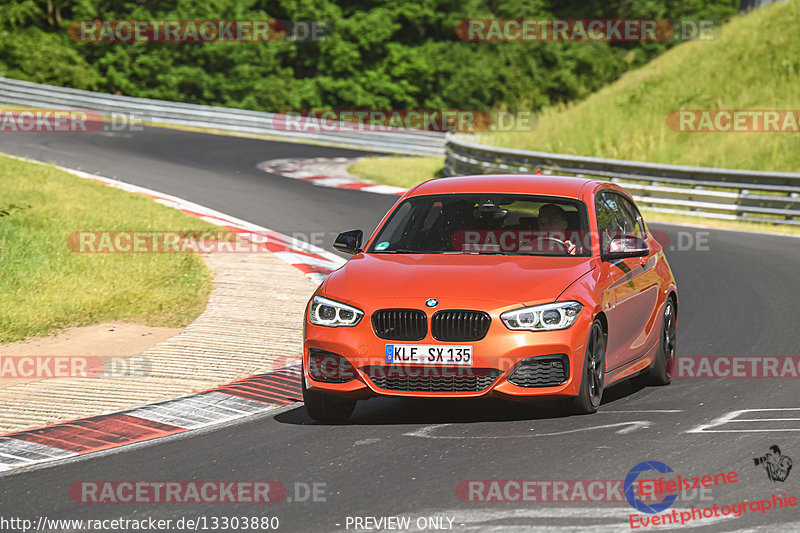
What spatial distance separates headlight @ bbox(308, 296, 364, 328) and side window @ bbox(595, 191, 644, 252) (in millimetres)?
2001

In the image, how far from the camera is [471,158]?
27.9m

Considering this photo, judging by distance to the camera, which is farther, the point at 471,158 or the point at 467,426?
the point at 471,158

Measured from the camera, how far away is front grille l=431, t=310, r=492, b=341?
7531 mm

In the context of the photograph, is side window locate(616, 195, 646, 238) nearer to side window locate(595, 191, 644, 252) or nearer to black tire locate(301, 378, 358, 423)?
side window locate(595, 191, 644, 252)

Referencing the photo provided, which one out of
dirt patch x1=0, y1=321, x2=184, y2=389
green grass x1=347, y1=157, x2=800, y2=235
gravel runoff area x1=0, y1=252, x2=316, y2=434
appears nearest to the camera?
gravel runoff area x1=0, y1=252, x2=316, y2=434

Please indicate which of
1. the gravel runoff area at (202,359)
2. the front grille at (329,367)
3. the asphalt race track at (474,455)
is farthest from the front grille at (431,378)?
the gravel runoff area at (202,359)

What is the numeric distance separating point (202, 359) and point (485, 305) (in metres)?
3.53

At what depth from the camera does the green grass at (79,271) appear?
12000 millimetres

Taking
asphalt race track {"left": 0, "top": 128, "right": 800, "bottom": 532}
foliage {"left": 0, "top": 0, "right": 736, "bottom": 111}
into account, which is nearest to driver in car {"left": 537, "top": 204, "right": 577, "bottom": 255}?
asphalt race track {"left": 0, "top": 128, "right": 800, "bottom": 532}

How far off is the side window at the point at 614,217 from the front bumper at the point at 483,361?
4.26 feet

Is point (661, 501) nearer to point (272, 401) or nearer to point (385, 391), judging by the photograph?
point (385, 391)

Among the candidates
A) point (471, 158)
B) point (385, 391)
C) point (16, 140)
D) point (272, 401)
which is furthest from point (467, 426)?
point (16, 140)

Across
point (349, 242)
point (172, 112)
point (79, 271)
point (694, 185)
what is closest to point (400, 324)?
point (349, 242)

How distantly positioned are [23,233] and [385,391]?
8.93m
